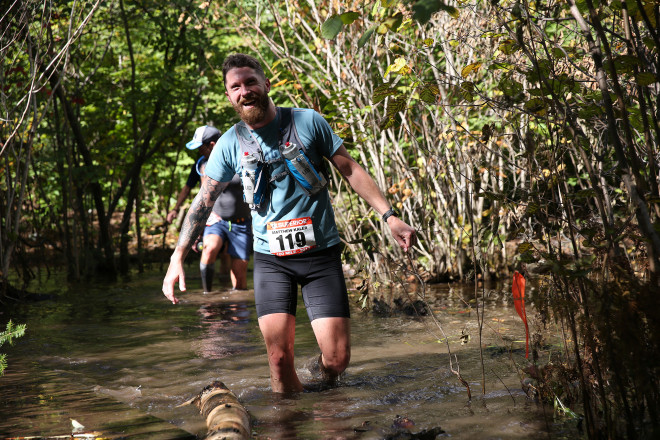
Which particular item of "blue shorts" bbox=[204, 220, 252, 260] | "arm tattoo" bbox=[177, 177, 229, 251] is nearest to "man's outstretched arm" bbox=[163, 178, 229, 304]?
"arm tattoo" bbox=[177, 177, 229, 251]

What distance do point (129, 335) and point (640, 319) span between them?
17.0 feet

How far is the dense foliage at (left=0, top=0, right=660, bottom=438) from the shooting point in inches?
112

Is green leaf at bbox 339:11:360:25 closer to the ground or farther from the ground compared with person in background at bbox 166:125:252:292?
farther from the ground

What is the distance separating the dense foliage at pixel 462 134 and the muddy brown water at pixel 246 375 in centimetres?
51

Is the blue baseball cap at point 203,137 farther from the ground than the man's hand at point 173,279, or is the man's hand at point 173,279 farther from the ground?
the blue baseball cap at point 203,137

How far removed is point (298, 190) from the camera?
13.6 ft

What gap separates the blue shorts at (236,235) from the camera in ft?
28.3

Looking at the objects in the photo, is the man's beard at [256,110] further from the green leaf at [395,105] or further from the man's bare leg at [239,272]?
the man's bare leg at [239,272]

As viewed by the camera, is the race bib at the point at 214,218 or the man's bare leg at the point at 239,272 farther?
the man's bare leg at the point at 239,272

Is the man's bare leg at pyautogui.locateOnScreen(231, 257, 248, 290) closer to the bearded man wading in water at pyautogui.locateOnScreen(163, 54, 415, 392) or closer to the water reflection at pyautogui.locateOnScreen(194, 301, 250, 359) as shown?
the water reflection at pyautogui.locateOnScreen(194, 301, 250, 359)

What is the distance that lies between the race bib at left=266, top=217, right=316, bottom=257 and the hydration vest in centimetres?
17

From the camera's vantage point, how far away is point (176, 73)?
11.3 metres

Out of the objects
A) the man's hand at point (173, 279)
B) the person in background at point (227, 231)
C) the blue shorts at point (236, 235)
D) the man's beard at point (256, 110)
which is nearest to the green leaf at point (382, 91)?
the man's beard at point (256, 110)

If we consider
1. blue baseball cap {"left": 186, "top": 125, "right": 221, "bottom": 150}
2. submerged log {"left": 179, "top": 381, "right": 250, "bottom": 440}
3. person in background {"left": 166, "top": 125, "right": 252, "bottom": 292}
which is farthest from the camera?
person in background {"left": 166, "top": 125, "right": 252, "bottom": 292}
